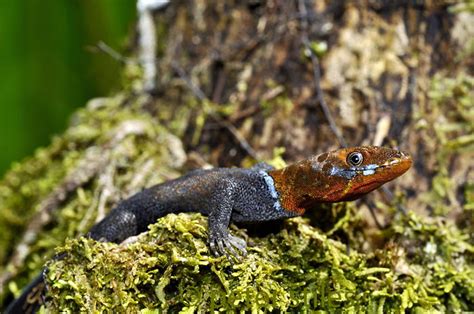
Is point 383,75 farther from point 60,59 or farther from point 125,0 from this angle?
point 60,59

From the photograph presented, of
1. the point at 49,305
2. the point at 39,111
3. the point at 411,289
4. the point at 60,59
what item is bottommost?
the point at 411,289

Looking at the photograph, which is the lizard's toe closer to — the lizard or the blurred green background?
the lizard

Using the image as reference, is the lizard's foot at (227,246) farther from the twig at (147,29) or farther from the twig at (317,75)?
the twig at (147,29)

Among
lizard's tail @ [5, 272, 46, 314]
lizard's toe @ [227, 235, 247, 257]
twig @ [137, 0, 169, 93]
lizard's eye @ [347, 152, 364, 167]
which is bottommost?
lizard's tail @ [5, 272, 46, 314]

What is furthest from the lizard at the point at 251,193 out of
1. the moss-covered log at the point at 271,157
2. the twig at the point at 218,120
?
the twig at the point at 218,120

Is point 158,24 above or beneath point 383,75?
above

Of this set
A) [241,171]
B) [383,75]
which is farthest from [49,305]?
[383,75]

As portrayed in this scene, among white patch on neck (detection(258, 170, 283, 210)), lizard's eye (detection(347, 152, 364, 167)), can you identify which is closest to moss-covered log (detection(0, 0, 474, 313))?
white patch on neck (detection(258, 170, 283, 210))
